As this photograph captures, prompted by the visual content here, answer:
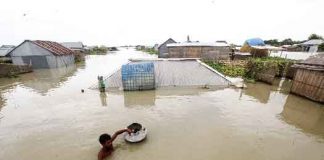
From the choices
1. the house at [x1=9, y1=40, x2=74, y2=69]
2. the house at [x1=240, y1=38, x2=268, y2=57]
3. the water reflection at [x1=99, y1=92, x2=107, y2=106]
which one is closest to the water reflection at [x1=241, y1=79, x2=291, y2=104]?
the water reflection at [x1=99, y1=92, x2=107, y2=106]

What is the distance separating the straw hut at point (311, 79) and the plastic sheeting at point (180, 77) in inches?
229

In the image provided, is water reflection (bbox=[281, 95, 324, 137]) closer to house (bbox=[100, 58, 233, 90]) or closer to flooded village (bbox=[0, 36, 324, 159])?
flooded village (bbox=[0, 36, 324, 159])

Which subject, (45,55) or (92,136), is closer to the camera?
(92,136)

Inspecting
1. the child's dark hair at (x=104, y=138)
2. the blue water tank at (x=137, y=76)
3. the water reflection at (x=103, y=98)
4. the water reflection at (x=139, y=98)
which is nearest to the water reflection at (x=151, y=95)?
the water reflection at (x=139, y=98)

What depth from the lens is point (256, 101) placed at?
1627 centimetres

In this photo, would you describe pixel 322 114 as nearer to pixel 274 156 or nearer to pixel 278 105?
pixel 278 105

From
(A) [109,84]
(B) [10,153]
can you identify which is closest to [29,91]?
(A) [109,84]

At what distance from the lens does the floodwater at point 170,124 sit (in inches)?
364

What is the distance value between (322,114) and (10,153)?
58.2 ft

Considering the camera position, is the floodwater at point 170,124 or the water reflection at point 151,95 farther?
the water reflection at point 151,95

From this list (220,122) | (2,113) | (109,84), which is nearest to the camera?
(220,122)

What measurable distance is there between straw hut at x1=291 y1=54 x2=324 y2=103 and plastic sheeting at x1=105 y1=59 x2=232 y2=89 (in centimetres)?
581

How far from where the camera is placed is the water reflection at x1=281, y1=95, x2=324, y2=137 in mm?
11594

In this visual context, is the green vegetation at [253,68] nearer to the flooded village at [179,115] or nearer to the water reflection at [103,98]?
the flooded village at [179,115]
